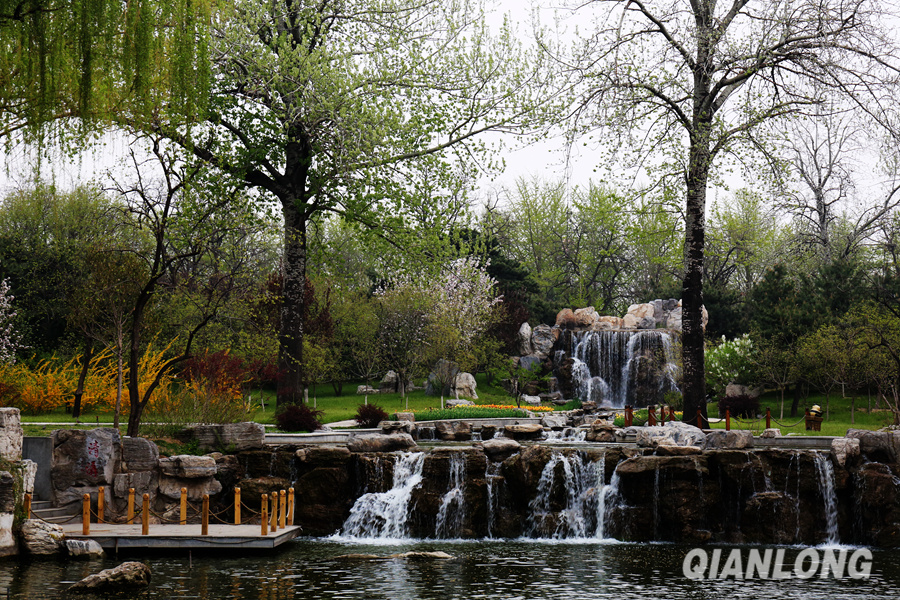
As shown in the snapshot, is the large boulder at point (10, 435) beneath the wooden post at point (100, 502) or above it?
above

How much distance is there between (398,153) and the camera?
71.7 ft

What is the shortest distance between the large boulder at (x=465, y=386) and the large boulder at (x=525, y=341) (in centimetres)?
454

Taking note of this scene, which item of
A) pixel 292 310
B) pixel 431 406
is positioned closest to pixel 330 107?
pixel 292 310

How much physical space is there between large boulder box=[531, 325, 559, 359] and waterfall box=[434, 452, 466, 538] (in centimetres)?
2361

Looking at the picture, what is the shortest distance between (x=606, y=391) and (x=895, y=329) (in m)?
12.3

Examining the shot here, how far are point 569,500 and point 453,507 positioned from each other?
236 centimetres

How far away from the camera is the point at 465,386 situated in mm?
36625

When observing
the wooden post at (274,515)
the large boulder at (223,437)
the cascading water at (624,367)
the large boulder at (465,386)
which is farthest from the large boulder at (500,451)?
the large boulder at (465,386)

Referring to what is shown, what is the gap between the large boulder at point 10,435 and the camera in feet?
42.1

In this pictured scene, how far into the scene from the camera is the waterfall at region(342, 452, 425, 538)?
A: 15.9 meters

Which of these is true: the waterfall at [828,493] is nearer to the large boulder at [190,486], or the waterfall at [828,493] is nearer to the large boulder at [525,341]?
the large boulder at [190,486]

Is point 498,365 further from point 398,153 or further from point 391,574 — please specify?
point 391,574

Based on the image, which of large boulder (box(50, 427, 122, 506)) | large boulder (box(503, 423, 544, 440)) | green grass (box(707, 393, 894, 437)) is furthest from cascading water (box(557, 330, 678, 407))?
large boulder (box(50, 427, 122, 506))

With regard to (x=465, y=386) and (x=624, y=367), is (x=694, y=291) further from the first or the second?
(x=465, y=386)
